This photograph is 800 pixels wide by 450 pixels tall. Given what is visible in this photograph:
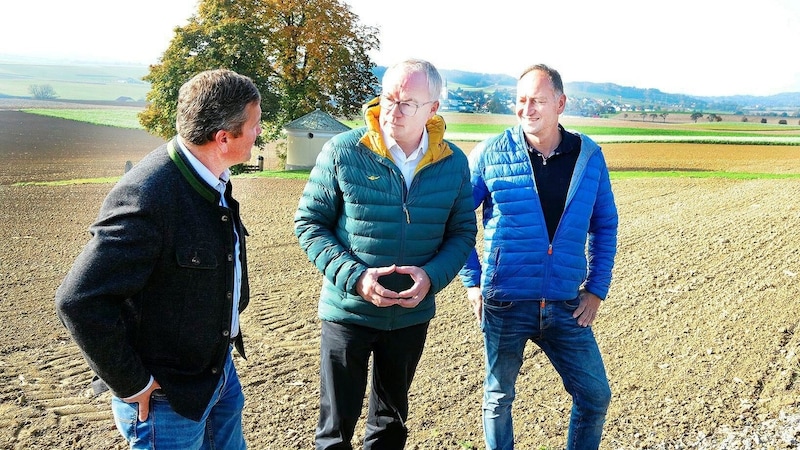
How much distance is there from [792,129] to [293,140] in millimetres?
24162

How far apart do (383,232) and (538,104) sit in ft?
3.20

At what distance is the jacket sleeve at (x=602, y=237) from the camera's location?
3.42 metres

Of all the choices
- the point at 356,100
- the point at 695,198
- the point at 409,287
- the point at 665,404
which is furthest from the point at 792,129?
the point at 409,287

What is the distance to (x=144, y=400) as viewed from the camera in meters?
2.18

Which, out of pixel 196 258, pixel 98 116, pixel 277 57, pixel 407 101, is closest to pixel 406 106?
pixel 407 101

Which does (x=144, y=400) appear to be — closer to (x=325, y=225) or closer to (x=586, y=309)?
(x=325, y=225)

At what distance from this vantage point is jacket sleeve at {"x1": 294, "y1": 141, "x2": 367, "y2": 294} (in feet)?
9.57

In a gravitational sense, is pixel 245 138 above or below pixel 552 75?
below

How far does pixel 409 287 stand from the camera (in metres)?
3.00

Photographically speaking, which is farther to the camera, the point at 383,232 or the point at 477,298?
the point at 477,298

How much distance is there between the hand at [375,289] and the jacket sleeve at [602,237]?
1108 mm

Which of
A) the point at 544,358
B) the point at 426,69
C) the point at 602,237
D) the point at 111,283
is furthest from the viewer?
the point at 544,358

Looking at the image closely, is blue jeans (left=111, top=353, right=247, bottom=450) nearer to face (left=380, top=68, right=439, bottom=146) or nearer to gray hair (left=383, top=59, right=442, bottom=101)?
face (left=380, top=68, right=439, bottom=146)

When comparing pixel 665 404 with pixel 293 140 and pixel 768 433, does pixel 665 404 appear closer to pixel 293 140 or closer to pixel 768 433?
pixel 768 433
